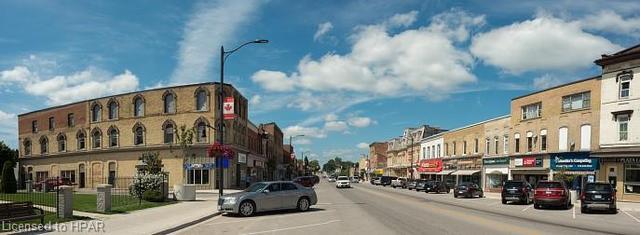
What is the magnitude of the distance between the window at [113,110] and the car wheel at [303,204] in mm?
42227

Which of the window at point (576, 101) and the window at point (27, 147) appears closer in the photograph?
the window at point (576, 101)

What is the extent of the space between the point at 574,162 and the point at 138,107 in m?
42.2

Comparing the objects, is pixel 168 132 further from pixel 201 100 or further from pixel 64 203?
pixel 64 203

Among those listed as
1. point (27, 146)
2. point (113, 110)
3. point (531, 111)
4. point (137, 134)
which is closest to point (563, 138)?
point (531, 111)

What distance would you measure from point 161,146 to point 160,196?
29714 millimetres

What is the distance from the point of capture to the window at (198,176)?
5531cm

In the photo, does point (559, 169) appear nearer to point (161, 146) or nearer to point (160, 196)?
point (160, 196)

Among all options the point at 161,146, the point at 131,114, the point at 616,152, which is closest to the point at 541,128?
the point at 616,152

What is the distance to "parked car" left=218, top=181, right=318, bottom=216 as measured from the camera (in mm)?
22594

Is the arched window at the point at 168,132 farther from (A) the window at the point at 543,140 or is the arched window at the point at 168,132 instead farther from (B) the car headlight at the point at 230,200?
(B) the car headlight at the point at 230,200

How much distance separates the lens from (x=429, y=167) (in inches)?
3253

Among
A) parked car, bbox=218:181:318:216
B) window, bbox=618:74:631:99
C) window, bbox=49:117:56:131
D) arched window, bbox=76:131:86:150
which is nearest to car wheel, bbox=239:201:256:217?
parked car, bbox=218:181:318:216

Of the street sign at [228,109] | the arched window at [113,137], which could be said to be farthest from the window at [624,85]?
the arched window at [113,137]

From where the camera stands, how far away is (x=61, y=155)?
2648 inches
